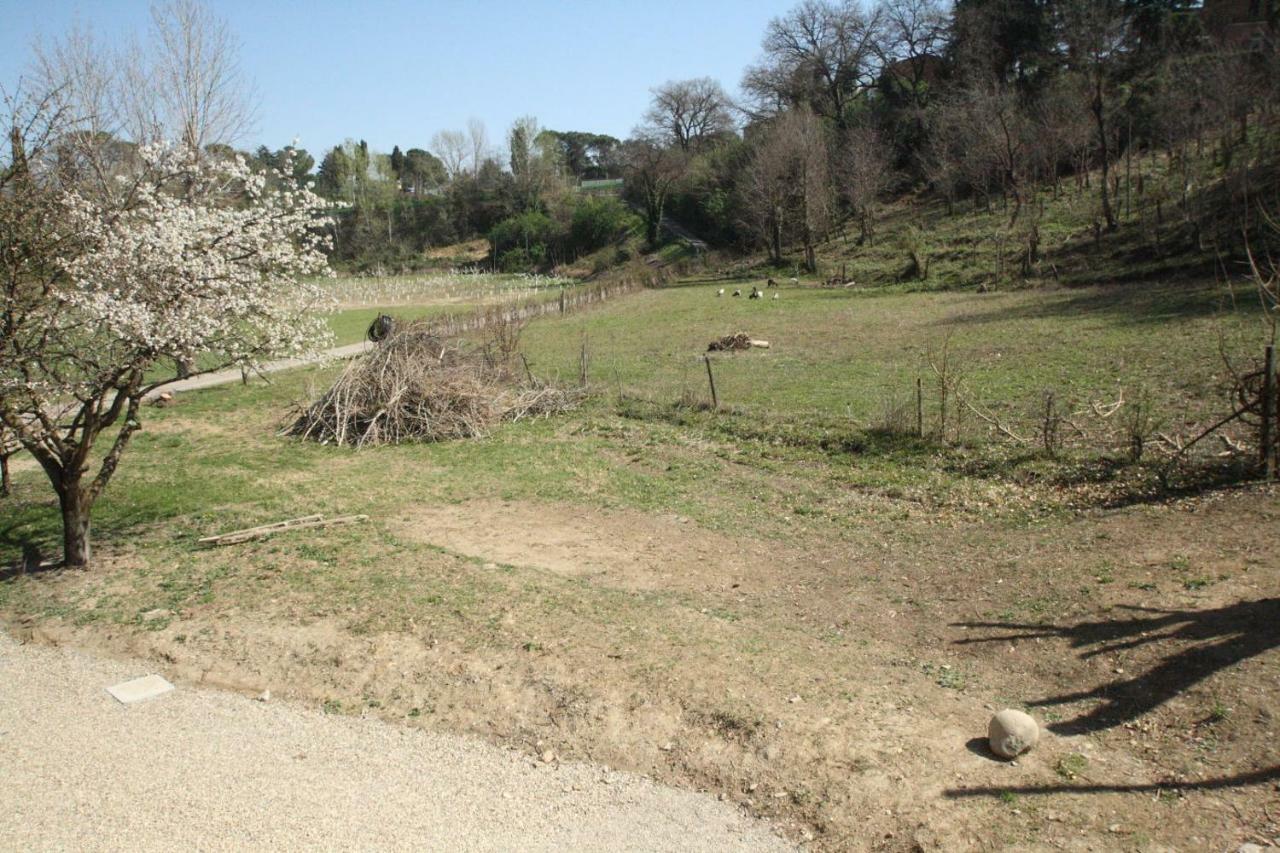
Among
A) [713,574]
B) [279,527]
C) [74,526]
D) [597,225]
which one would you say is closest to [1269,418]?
[713,574]

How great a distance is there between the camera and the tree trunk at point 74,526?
864 centimetres

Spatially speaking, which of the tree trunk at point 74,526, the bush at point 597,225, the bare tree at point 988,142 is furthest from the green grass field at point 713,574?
the bush at point 597,225

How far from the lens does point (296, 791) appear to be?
506 cm

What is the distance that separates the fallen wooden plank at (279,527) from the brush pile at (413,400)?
4.64 meters

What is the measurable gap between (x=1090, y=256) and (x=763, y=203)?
18.2 meters

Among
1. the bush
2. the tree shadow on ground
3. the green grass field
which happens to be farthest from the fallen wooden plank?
the bush

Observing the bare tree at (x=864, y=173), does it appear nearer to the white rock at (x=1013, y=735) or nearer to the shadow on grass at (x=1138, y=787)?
the white rock at (x=1013, y=735)

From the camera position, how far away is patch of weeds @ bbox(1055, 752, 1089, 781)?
471 cm

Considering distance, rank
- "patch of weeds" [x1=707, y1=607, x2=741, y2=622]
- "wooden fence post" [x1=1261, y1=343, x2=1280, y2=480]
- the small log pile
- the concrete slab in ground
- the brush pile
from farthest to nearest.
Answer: the small log pile → the brush pile → "wooden fence post" [x1=1261, y1=343, x2=1280, y2=480] → "patch of weeds" [x1=707, y1=607, x2=741, y2=622] → the concrete slab in ground

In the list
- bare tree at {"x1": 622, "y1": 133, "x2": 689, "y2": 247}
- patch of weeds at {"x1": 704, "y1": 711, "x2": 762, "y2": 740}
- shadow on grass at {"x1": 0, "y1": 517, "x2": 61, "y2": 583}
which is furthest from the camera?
bare tree at {"x1": 622, "y1": 133, "x2": 689, "y2": 247}

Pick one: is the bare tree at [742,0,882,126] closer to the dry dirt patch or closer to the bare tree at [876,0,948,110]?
the bare tree at [876,0,948,110]

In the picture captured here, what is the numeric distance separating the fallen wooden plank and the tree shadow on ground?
21.9 ft

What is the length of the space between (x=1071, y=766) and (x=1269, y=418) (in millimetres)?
5777

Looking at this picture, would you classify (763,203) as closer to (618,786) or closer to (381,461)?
(381,461)
